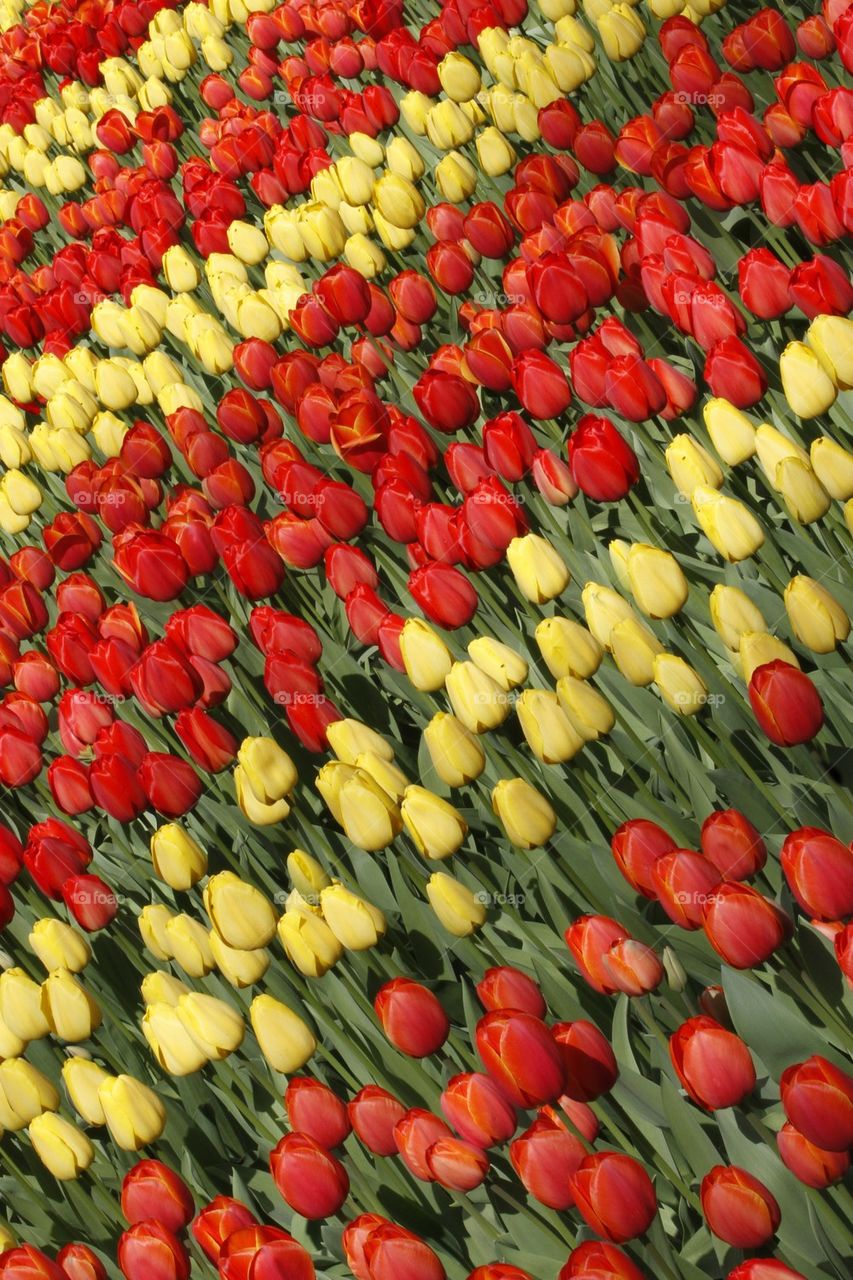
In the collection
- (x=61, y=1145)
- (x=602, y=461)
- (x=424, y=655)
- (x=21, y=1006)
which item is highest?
(x=602, y=461)

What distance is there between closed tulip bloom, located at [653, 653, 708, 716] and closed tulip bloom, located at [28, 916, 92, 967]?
1.19 metres

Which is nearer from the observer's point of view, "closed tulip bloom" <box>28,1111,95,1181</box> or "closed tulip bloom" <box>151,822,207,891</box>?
"closed tulip bloom" <box>28,1111,95,1181</box>

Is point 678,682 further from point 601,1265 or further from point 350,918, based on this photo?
point 601,1265

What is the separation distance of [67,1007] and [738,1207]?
132 centimetres

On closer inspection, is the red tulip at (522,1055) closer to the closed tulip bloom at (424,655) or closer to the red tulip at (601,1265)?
the red tulip at (601,1265)

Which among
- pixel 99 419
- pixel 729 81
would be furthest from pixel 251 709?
pixel 729 81

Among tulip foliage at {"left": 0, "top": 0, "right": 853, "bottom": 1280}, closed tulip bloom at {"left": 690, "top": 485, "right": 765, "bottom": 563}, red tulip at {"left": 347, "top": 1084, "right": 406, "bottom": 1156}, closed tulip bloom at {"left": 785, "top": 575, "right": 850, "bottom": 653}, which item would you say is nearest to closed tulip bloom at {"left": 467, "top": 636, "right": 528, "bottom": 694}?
tulip foliage at {"left": 0, "top": 0, "right": 853, "bottom": 1280}

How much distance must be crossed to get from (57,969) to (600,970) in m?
1.10

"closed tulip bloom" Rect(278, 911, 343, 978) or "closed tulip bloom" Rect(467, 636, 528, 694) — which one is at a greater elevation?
"closed tulip bloom" Rect(467, 636, 528, 694)

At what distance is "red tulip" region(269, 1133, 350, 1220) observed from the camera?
1.90m

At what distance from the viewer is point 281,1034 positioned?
2.19 metres

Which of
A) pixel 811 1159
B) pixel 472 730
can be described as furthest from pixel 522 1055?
pixel 472 730

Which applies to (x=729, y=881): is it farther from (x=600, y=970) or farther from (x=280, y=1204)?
(x=280, y=1204)

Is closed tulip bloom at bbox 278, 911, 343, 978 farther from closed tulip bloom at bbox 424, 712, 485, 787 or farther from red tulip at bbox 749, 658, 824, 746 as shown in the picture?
red tulip at bbox 749, 658, 824, 746
